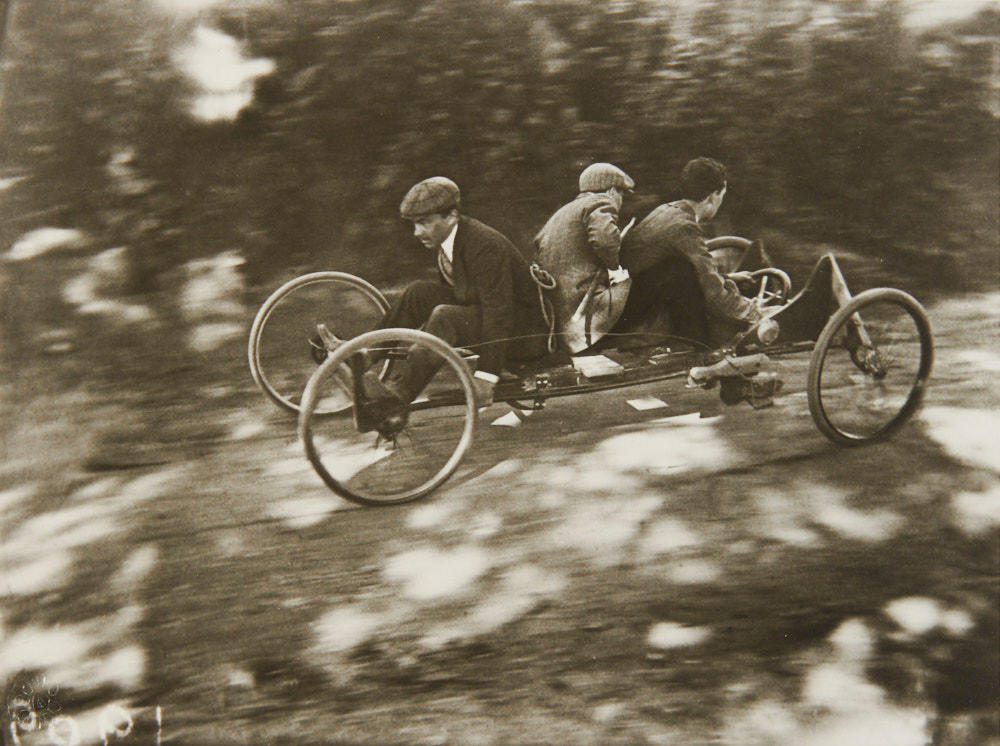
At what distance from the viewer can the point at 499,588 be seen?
202cm

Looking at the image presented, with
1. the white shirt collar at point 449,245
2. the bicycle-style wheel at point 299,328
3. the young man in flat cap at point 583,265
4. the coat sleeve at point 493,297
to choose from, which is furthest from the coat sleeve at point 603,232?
the bicycle-style wheel at point 299,328

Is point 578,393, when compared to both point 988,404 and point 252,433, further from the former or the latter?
point 988,404

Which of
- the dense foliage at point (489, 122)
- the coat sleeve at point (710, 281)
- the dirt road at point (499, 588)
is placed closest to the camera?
the dirt road at point (499, 588)

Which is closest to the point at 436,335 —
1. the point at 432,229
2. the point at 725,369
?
the point at 432,229

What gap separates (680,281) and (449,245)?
616mm

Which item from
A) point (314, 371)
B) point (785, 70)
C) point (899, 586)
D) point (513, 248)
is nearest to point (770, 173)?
point (785, 70)

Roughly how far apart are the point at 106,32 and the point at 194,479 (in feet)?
3.81

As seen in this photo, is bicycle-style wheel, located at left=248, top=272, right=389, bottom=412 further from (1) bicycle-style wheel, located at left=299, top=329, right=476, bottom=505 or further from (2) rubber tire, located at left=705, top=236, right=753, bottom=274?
(2) rubber tire, located at left=705, top=236, right=753, bottom=274

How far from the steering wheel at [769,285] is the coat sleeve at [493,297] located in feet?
2.11

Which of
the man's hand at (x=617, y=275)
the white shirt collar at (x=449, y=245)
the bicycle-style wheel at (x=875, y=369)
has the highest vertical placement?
the white shirt collar at (x=449, y=245)

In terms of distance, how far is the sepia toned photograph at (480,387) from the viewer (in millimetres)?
1966

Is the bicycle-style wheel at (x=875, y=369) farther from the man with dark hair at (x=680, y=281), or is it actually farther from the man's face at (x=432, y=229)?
the man's face at (x=432, y=229)

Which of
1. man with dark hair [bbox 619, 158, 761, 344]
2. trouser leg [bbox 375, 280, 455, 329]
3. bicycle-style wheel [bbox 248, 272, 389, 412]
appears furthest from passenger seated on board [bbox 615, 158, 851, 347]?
bicycle-style wheel [bbox 248, 272, 389, 412]

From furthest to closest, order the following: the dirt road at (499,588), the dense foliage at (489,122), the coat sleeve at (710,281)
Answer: the coat sleeve at (710,281)
the dense foliage at (489,122)
the dirt road at (499,588)
